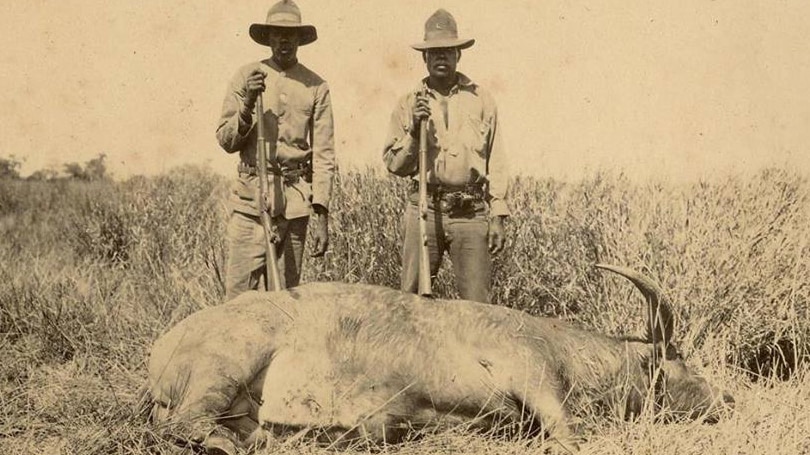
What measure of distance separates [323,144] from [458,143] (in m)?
0.91

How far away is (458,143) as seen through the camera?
5.46 m

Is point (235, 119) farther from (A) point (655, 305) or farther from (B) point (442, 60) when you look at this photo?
(A) point (655, 305)

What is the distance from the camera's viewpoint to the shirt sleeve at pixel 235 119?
5.14m

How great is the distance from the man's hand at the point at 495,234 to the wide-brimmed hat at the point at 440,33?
1.16 metres

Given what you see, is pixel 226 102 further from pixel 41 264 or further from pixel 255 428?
pixel 41 264

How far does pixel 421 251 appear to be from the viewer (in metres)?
5.09

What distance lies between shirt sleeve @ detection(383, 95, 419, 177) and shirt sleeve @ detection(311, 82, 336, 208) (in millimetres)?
394

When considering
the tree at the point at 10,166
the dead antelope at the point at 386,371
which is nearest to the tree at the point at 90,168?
the tree at the point at 10,166

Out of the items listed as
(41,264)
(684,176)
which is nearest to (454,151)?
(684,176)

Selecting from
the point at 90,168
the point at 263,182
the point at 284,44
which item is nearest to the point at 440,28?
the point at 284,44

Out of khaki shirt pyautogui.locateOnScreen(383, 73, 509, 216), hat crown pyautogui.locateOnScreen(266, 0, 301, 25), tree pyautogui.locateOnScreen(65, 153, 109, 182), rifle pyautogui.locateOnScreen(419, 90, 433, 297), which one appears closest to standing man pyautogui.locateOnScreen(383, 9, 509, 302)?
khaki shirt pyautogui.locateOnScreen(383, 73, 509, 216)

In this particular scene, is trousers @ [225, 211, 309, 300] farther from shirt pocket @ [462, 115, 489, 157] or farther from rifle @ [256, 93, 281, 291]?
shirt pocket @ [462, 115, 489, 157]

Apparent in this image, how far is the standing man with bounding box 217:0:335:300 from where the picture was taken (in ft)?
17.4

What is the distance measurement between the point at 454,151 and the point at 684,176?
10.2ft
